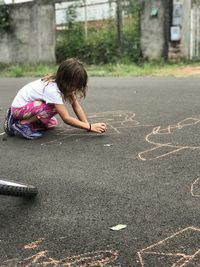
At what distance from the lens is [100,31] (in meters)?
17.0

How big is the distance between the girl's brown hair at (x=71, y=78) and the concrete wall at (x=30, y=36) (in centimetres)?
1270

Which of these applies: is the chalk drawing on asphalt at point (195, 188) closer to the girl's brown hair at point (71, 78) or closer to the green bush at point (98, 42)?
the girl's brown hair at point (71, 78)

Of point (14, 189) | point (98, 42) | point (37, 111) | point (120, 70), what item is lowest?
point (120, 70)

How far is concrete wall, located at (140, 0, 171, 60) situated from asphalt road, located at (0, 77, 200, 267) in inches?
364

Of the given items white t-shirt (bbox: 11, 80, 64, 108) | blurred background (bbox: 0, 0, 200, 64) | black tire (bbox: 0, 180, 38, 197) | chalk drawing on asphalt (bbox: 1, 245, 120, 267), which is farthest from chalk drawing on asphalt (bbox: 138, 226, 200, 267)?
blurred background (bbox: 0, 0, 200, 64)

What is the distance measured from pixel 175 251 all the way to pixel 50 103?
2.81m

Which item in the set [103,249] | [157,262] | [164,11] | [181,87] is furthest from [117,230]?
[164,11]

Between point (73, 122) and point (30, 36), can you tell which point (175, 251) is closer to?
point (73, 122)

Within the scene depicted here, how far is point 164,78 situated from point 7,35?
8525 mm

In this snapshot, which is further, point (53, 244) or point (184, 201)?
point (184, 201)

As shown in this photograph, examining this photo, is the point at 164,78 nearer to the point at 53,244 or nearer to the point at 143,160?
the point at 143,160

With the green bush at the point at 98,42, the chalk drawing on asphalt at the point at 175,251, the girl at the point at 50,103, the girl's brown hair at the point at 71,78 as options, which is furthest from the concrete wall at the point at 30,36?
the chalk drawing on asphalt at the point at 175,251

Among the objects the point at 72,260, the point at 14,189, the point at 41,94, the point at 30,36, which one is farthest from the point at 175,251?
the point at 30,36

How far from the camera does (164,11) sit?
14859 millimetres
